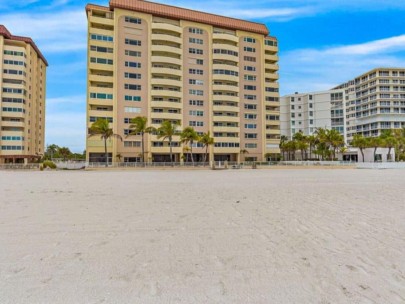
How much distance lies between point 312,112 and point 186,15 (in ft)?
206

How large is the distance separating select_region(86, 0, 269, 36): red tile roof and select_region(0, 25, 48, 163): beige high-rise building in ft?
88.4

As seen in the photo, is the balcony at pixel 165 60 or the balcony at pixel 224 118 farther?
the balcony at pixel 224 118

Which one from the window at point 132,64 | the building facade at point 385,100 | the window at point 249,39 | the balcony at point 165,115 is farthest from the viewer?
the building facade at point 385,100

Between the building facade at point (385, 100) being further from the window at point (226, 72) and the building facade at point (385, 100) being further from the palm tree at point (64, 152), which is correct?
the palm tree at point (64, 152)

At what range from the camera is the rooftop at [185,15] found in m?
71.4

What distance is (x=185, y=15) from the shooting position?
253 feet

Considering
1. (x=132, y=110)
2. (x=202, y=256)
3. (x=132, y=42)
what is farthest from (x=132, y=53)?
(x=202, y=256)

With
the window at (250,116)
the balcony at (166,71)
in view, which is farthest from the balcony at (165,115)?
the window at (250,116)

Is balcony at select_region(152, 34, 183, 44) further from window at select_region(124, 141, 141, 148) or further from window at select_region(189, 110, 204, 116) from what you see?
window at select_region(124, 141, 141, 148)

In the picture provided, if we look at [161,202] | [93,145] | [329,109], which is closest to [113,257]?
[161,202]

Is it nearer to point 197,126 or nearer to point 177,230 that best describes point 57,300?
point 177,230

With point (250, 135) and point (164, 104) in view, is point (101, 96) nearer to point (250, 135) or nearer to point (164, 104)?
point (164, 104)

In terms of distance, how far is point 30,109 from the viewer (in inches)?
3396

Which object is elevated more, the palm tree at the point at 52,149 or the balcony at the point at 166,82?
the balcony at the point at 166,82
